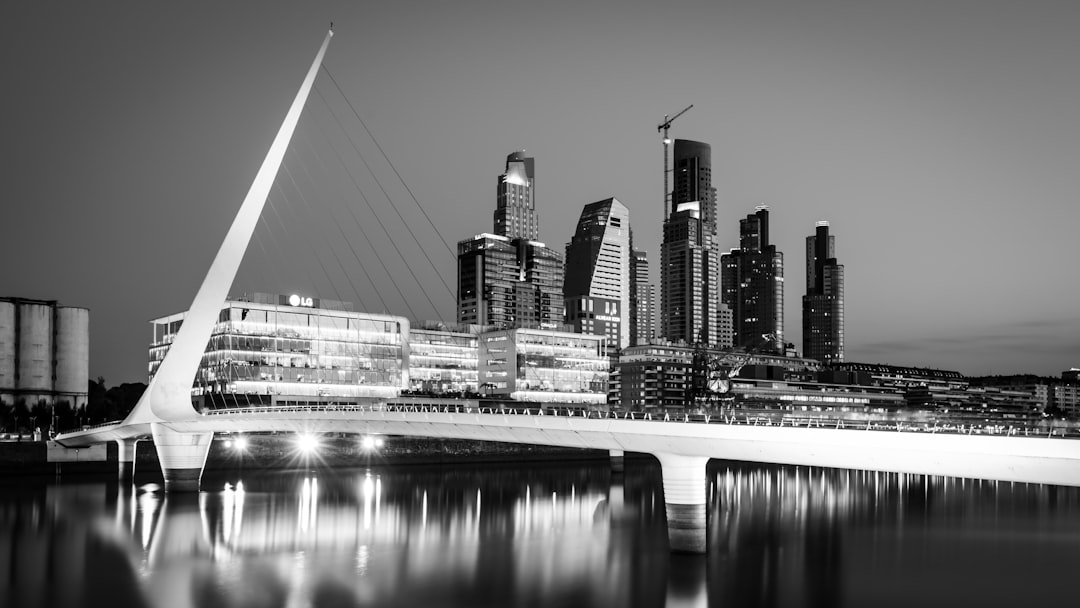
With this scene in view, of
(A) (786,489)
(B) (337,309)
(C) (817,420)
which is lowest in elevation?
(A) (786,489)

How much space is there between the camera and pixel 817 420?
29.7m

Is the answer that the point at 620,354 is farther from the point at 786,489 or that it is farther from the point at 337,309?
the point at 786,489

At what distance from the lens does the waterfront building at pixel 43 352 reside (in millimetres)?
97312

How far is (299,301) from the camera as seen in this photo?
346ft

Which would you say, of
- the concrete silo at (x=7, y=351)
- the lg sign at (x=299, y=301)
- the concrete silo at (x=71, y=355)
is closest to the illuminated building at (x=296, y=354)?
the lg sign at (x=299, y=301)

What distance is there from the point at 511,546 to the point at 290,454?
39.3 meters

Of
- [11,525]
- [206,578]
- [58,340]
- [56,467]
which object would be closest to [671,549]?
[206,578]

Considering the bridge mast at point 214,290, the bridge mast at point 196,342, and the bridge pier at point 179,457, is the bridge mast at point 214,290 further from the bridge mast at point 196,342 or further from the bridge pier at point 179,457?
the bridge pier at point 179,457

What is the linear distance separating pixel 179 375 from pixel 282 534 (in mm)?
17382

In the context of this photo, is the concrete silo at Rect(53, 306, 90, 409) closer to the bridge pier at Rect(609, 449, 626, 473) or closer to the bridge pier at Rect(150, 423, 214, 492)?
the bridge pier at Rect(150, 423, 214, 492)

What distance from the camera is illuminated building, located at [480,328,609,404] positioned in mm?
127625

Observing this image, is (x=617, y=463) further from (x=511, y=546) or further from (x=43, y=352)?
(x=43, y=352)

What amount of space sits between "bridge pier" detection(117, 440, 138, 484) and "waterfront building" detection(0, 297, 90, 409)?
110 feet

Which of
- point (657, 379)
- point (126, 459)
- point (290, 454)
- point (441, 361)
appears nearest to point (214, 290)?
point (126, 459)
